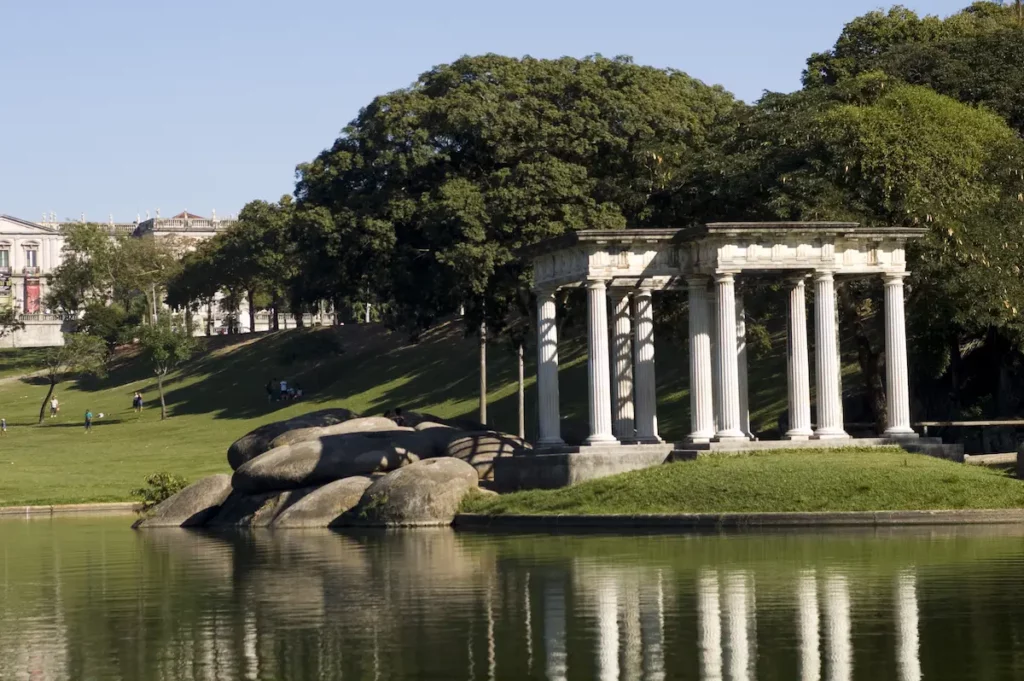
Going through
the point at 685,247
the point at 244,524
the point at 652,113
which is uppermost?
the point at 652,113

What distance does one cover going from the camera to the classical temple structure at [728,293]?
48938 millimetres

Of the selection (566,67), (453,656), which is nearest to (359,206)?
(566,67)

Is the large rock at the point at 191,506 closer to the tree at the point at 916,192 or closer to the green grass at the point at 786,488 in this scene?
the green grass at the point at 786,488

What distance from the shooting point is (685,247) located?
165 ft

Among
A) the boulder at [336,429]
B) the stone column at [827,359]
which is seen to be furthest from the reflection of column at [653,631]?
the boulder at [336,429]

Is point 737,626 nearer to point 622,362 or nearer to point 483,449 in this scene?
point 483,449

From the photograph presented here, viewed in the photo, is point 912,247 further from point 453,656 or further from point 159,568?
point 453,656

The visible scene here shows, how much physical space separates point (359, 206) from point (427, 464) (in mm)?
28426

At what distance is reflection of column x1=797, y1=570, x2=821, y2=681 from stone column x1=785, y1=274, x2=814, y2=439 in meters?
21.1

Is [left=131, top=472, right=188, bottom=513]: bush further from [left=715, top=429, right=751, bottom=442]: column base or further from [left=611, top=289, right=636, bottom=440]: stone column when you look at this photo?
[left=715, top=429, right=751, bottom=442]: column base

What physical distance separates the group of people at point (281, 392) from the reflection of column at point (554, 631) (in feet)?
262

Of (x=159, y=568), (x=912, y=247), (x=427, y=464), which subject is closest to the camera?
(x=159, y=568)

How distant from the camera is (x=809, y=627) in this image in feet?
74.1

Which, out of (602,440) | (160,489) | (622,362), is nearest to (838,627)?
(602,440)
